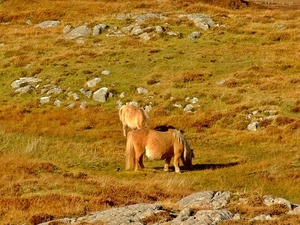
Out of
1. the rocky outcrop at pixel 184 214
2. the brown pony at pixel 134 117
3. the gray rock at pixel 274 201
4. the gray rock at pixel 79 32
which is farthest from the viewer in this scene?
the gray rock at pixel 79 32

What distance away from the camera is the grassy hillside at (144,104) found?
791 inches

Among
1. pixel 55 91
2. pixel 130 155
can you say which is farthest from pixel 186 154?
pixel 55 91

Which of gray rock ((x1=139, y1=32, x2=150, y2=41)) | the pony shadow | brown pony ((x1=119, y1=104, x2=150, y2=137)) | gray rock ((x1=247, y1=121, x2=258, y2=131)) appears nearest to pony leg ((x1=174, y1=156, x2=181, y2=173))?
the pony shadow

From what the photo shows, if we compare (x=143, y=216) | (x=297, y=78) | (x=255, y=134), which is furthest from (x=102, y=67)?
(x=143, y=216)

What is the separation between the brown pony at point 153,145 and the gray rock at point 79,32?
37.6m

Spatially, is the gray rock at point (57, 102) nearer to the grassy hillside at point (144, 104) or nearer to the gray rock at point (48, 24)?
the grassy hillside at point (144, 104)

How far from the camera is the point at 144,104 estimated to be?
41.5m

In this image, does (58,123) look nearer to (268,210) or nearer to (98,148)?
(98,148)

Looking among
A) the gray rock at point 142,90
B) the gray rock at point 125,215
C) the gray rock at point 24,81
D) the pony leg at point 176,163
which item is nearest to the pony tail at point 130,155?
the pony leg at point 176,163

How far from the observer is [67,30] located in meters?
62.1

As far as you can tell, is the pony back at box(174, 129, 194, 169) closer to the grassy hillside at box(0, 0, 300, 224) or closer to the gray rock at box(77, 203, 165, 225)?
the grassy hillside at box(0, 0, 300, 224)

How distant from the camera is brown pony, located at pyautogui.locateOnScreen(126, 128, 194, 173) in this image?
76.4 ft

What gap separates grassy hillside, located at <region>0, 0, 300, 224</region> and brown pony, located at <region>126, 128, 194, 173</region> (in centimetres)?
70

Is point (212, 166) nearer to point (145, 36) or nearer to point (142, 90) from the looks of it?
point (142, 90)
